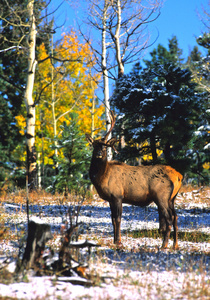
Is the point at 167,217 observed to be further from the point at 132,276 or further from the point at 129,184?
the point at 132,276

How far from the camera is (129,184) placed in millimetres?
7309

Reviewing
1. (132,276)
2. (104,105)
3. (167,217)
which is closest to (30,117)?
(104,105)

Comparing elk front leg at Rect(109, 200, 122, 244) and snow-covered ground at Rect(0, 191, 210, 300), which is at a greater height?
elk front leg at Rect(109, 200, 122, 244)

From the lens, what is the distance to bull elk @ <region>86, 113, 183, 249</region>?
700cm

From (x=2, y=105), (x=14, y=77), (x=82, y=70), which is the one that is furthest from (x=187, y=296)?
(x=14, y=77)

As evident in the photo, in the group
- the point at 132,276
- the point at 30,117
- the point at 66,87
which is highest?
the point at 66,87

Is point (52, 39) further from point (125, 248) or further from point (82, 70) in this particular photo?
point (125, 248)

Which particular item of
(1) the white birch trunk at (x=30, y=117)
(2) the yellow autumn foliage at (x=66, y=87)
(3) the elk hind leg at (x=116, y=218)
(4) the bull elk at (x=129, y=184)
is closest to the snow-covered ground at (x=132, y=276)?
(3) the elk hind leg at (x=116, y=218)

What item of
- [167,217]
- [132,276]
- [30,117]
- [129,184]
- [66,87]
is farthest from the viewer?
[66,87]

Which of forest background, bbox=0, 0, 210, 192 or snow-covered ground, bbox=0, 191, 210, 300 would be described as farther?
forest background, bbox=0, 0, 210, 192

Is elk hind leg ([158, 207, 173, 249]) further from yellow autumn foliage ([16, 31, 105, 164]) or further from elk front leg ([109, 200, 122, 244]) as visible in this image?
yellow autumn foliage ([16, 31, 105, 164])

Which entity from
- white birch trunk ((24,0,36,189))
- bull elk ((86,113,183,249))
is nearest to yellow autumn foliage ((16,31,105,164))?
white birch trunk ((24,0,36,189))

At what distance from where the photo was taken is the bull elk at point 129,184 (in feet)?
23.0

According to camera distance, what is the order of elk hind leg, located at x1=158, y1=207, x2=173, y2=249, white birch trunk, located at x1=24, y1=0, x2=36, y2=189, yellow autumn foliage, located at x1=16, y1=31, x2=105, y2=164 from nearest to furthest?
elk hind leg, located at x1=158, y1=207, x2=173, y2=249, white birch trunk, located at x1=24, y1=0, x2=36, y2=189, yellow autumn foliage, located at x1=16, y1=31, x2=105, y2=164
